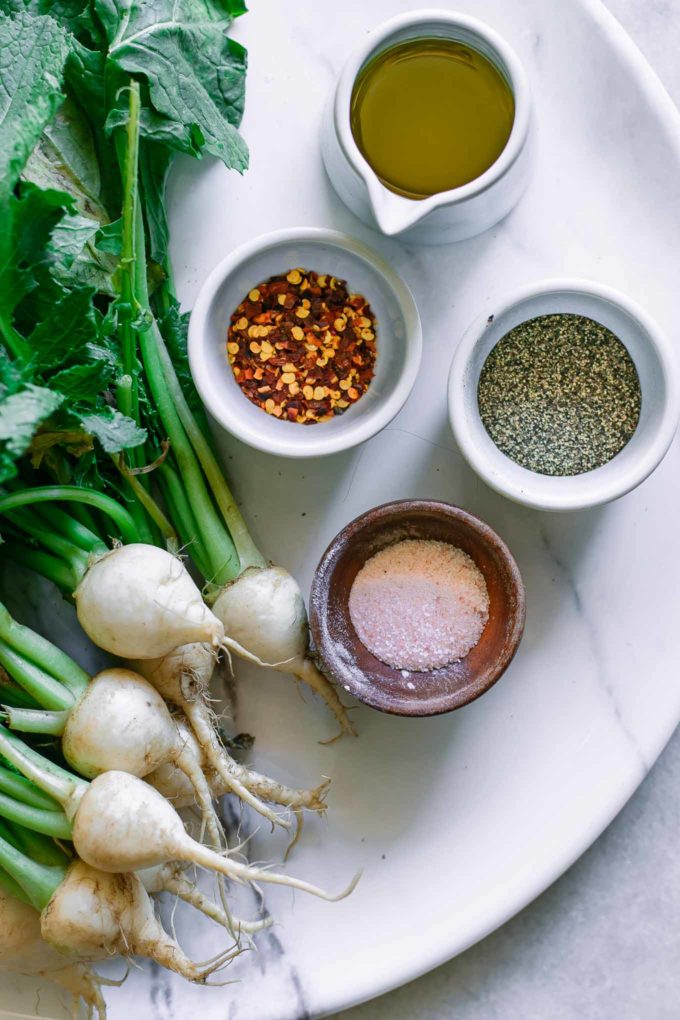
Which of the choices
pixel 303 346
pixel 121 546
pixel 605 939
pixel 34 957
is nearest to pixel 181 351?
pixel 303 346

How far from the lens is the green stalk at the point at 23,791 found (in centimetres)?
105

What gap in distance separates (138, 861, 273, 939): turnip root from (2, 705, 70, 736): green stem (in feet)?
0.67

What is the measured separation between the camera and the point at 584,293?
1.13 metres

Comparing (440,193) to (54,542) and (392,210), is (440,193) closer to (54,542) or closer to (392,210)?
(392,210)

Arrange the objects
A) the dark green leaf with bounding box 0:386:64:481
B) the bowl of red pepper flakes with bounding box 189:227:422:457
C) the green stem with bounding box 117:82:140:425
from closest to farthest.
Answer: the dark green leaf with bounding box 0:386:64:481 < the green stem with bounding box 117:82:140:425 < the bowl of red pepper flakes with bounding box 189:227:422:457

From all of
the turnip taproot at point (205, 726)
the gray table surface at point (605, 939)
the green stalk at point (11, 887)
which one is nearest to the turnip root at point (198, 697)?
the turnip taproot at point (205, 726)

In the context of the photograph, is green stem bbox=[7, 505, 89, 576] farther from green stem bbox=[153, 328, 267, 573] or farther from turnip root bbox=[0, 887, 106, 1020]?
turnip root bbox=[0, 887, 106, 1020]

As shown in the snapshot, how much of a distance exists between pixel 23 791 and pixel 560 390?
74cm

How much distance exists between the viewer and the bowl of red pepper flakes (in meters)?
1.16

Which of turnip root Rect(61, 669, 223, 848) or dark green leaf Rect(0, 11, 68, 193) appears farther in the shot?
turnip root Rect(61, 669, 223, 848)

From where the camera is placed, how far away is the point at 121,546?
1.09 m

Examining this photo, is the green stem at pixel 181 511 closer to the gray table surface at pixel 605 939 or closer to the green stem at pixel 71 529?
the green stem at pixel 71 529

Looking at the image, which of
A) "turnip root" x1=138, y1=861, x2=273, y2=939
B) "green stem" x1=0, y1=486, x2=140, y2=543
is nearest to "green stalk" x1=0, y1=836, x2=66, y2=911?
"turnip root" x1=138, y1=861, x2=273, y2=939

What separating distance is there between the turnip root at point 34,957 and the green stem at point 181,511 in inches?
16.5
